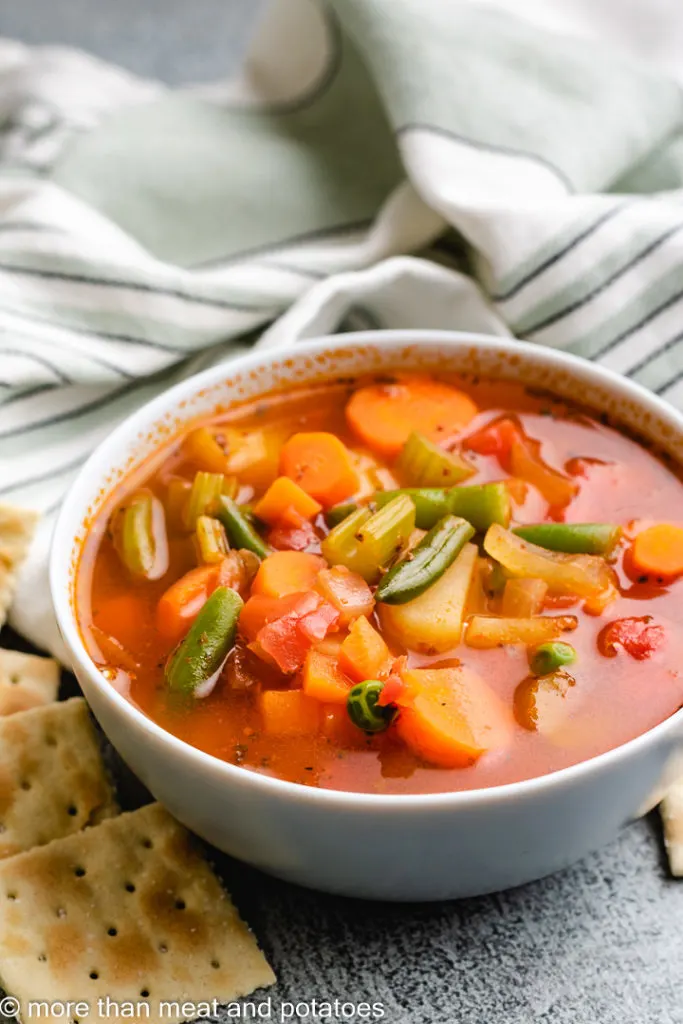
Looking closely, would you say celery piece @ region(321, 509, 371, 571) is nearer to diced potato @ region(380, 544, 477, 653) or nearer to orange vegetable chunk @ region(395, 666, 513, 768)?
diced potato @ region(380, 544, 477, 653)

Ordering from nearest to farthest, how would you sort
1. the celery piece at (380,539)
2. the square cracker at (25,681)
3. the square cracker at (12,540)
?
the celery piece at (380,539) < the square cracker at (25,681) < the square cracker at (12,540)

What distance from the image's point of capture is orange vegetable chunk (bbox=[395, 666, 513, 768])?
85.8 inches

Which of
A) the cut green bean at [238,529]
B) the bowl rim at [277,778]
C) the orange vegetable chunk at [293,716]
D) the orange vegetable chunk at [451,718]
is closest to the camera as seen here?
the bowl rim at [277,778]

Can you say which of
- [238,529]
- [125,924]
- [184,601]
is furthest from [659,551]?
[125,924]

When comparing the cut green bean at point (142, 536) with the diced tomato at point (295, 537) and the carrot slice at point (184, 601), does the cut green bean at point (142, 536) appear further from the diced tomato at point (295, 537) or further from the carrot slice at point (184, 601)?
the diced tomato at point (295, 537)

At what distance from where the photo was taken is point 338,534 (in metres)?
2.56

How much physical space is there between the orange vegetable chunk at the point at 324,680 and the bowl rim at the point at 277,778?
19cm

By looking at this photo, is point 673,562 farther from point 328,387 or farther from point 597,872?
point 328,387

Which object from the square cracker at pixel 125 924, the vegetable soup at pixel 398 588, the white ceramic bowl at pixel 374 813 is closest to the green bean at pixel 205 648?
the vegetable soup at pixel 398 588

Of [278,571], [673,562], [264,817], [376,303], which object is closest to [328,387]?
[376,303]

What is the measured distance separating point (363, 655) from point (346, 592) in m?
0.19

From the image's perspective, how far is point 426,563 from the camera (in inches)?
96.6

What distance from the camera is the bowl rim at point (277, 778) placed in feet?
6.64

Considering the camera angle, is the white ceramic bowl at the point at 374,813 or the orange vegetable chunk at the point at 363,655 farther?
the orange vegetable chunk at the point at 363,655
